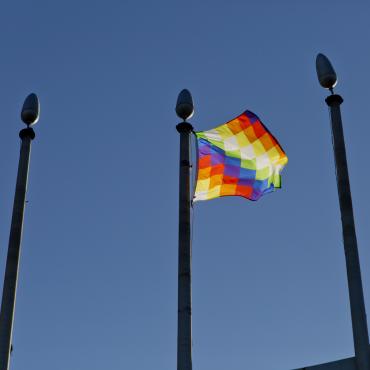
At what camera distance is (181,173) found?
1230 inches

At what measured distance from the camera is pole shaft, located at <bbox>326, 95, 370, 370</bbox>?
1072 inches

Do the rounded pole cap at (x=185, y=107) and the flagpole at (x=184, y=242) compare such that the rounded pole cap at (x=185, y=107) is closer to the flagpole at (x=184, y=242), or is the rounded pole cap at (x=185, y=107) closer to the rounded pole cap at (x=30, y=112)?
the flagpole at (x=184, y=242)

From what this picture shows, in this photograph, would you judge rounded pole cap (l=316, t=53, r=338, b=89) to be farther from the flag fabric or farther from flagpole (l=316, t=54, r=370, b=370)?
the flag fabric

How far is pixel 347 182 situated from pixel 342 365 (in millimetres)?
→ 5613

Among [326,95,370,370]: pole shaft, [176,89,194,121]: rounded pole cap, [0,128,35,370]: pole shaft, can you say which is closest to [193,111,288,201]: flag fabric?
[176,89,194,121]: rounded pole cap

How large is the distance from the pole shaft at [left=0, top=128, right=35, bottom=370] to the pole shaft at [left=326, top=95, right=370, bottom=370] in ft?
31.8


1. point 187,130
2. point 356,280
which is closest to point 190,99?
point 187,130

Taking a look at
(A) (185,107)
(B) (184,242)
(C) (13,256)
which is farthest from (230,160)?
(C) (13,256)

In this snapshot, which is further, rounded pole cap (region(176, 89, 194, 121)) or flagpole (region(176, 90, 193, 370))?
rounded pole cap (region(176, 89, 194, 121))

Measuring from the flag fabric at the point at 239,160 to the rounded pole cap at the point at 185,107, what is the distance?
70cm

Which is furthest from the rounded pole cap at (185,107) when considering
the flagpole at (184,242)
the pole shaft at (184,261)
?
the pole shaft at (184,261)

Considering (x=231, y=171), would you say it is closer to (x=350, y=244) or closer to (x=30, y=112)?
(x=350, y=244)

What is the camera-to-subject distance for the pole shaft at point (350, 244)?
27219 millimetres

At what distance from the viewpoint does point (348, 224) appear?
2948 centimetres
